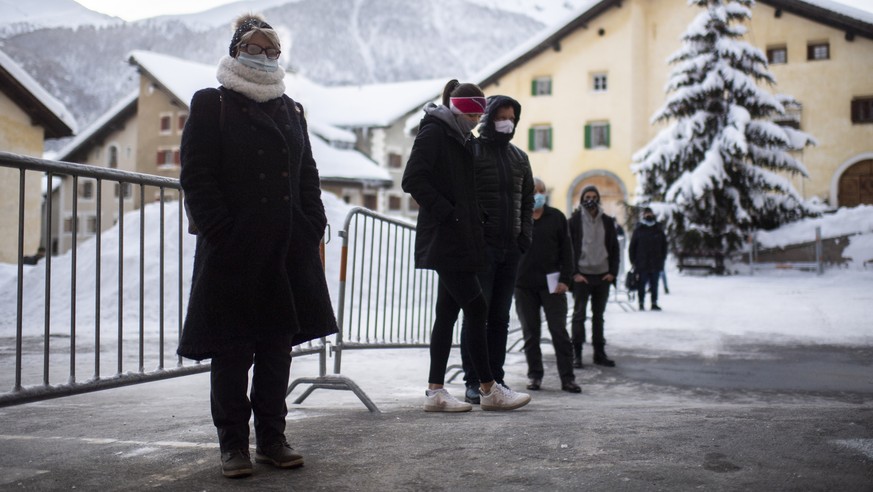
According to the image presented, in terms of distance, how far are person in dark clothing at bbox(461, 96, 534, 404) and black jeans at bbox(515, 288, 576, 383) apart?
112 centimetres

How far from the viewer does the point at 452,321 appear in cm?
521

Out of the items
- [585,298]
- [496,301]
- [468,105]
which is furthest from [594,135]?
[468,105]

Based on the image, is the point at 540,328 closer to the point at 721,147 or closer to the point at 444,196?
the point at 444,196

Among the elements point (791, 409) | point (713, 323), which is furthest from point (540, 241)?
point (713, 323)

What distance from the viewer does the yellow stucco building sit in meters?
33.1

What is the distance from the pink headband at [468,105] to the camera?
17.2 feet

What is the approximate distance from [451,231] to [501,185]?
0.77 meters

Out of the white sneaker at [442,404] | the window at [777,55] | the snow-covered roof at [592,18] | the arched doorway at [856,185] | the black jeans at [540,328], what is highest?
the snow-covered roof at [592,18]

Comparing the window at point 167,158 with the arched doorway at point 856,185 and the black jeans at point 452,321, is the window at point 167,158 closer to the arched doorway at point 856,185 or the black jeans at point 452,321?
the arched doorway at point 856,185

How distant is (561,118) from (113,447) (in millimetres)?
34847

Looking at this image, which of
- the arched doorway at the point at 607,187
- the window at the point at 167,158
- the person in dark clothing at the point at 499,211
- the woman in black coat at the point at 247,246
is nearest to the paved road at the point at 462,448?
the woman in black coat at the point at 247,246

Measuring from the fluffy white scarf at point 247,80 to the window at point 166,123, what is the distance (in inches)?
1775

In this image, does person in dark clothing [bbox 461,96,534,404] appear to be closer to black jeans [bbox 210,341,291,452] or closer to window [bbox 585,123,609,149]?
black jeans [bbox 210,341,291,452]

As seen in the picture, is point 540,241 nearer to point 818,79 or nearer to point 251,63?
point 251,63
